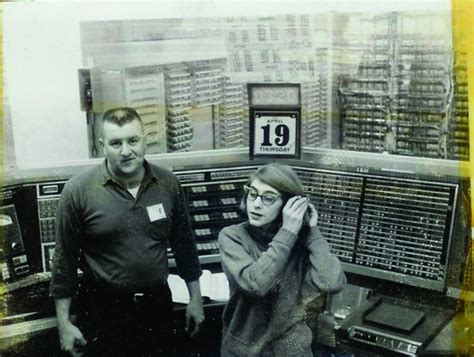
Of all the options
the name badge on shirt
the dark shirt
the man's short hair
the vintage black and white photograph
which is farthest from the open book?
the man's short hair

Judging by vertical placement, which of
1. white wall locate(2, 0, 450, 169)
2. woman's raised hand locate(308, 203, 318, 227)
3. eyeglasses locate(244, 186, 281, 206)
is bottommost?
woman's raised hand locate(308, 203, 318, 227)

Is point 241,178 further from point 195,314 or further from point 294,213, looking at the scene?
point 195,314

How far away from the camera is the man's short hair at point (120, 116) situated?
78.2 inches

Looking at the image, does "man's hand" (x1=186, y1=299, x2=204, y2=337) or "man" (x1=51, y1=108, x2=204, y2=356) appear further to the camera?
"man's hand" (x1=186, y1=299, x2=204, y2=337)

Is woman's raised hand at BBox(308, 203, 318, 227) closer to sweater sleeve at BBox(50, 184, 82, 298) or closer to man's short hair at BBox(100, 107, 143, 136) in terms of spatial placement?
man's short hair at BBox(100, 107, 143, 136)

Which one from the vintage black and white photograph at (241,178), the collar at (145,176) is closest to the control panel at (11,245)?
the vintage black and white photograph at (241,178)

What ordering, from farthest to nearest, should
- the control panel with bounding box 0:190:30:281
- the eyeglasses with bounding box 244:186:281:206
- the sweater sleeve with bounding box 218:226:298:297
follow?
the control panel with bounding box 0:190:30:281 < the eyeglasses with bounding box 244:186:281:206 < the sweater sleeve with bounding box 218:226:298:297

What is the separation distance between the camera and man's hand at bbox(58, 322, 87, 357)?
6.70ft

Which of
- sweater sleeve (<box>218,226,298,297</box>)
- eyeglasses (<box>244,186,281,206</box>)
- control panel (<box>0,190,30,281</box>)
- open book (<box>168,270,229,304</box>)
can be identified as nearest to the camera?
sweater sleeve (<box>218,226,298,297</box>)

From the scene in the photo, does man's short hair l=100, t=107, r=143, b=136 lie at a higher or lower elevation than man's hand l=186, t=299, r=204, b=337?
higher

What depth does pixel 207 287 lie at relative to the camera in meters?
2.20

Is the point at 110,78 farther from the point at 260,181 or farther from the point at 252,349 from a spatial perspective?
the point at 252,349

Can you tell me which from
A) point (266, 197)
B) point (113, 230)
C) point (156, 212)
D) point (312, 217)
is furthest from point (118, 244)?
point (312, 217)

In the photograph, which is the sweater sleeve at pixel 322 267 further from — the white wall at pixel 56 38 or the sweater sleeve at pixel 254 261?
the white wall at pixel 56 38
